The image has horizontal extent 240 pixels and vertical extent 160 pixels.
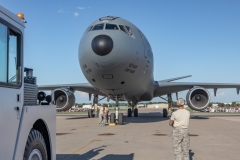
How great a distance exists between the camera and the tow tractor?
3.08 meters

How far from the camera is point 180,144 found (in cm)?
561

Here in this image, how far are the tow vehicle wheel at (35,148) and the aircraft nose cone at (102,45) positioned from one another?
26.4 ft

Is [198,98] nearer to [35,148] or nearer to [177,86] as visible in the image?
[177,86]

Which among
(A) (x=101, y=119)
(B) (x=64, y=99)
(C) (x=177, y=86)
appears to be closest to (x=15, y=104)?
(A) (x=101, y=119)

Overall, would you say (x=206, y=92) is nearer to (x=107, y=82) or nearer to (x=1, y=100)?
(x=107, y=82)

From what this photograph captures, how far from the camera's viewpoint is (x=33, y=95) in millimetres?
4188

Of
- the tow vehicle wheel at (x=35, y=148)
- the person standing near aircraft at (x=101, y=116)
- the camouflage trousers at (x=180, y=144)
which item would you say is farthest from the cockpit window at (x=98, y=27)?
the tow vehicle wheel at (x=35, y=148)

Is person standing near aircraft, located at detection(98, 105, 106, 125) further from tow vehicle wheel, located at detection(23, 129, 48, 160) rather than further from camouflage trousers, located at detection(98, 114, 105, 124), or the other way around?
tow vehicle wheel, located at detection(23, 129, 48, 160)

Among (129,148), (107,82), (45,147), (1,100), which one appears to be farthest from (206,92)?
(1,100)

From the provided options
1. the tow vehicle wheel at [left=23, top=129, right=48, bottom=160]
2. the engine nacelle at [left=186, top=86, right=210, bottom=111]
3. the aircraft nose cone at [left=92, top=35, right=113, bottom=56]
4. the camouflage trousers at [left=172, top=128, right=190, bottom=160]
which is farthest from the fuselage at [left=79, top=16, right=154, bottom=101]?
the tow vehicle wheel at [left=23, top=129, right=48, bottom=160]

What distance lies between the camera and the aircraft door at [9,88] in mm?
3029

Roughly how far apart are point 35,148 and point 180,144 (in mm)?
2847

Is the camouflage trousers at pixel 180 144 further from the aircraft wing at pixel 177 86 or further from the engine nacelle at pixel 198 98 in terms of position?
the aircraft wing at pixel 177 86

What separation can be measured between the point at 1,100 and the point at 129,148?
17.2ft
